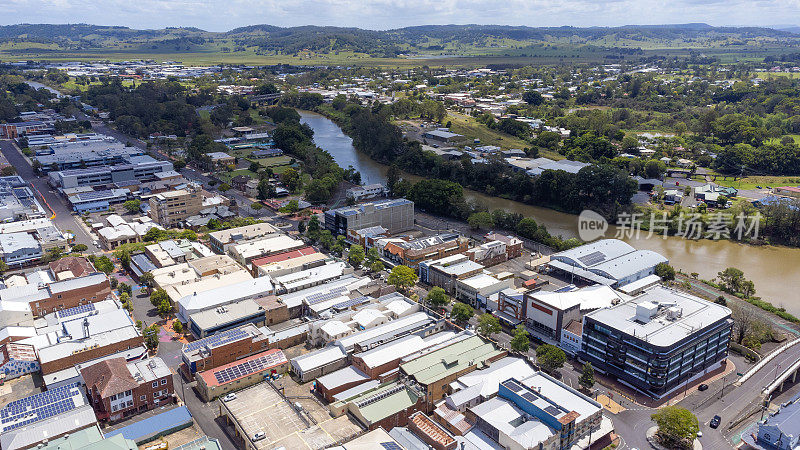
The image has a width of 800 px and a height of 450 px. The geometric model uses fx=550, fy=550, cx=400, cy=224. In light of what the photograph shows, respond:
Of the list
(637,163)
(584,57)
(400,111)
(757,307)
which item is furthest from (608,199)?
(584,57)

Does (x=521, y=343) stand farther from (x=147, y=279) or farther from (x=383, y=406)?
(x=147, y=279)

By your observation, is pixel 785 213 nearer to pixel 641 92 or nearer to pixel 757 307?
pixel 757 307

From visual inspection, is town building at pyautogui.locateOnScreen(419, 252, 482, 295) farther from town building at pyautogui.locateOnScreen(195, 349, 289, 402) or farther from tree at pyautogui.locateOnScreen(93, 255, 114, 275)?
tree at pyautogui.locateOnScreen(93, 255, 114, 275)

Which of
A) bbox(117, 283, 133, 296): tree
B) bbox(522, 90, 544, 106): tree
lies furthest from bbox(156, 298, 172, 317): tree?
bbox(522, 90, 544, 106): tree

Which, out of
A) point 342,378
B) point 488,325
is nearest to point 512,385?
point 488,325

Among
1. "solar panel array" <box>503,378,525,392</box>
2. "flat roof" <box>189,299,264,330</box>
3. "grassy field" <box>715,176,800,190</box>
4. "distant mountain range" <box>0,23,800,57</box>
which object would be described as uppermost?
"distant mountain range" <box>0,23,800,57</box>

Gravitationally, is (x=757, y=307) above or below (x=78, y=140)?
below
